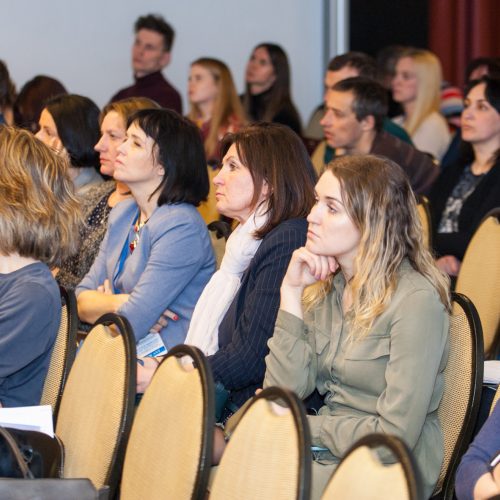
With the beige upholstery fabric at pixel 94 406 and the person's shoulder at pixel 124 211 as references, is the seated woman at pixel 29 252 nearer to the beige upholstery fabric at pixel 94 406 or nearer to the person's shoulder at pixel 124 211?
the beige upholstery fabric at pixel 94 406

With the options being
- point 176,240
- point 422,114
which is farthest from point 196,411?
point 422,114

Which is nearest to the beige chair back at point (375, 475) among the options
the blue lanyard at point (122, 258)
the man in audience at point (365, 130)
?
the blue lanyard at point (122, 258)

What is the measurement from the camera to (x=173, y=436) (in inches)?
83.5

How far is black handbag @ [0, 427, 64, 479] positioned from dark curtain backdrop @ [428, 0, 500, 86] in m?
5.52

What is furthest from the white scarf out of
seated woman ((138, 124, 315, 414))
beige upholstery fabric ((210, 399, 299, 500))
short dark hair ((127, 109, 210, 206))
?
beige upholstery fabric ((210, 399, 299, 500))

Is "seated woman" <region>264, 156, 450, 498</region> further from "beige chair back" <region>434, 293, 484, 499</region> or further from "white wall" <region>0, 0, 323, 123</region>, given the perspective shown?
"white wall" <region>0, 0, 323, 123</region>

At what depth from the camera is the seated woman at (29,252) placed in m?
2.65

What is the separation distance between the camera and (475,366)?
→ 2.49 m

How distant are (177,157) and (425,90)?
3.29m

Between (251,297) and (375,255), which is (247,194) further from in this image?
(375,255)

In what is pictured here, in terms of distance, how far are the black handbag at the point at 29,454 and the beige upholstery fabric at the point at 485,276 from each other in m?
1.63

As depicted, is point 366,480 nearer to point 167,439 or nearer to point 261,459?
point 261,459

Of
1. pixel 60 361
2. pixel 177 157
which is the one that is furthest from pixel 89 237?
pixel 60 361

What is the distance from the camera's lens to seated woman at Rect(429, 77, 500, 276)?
14.7 ft
